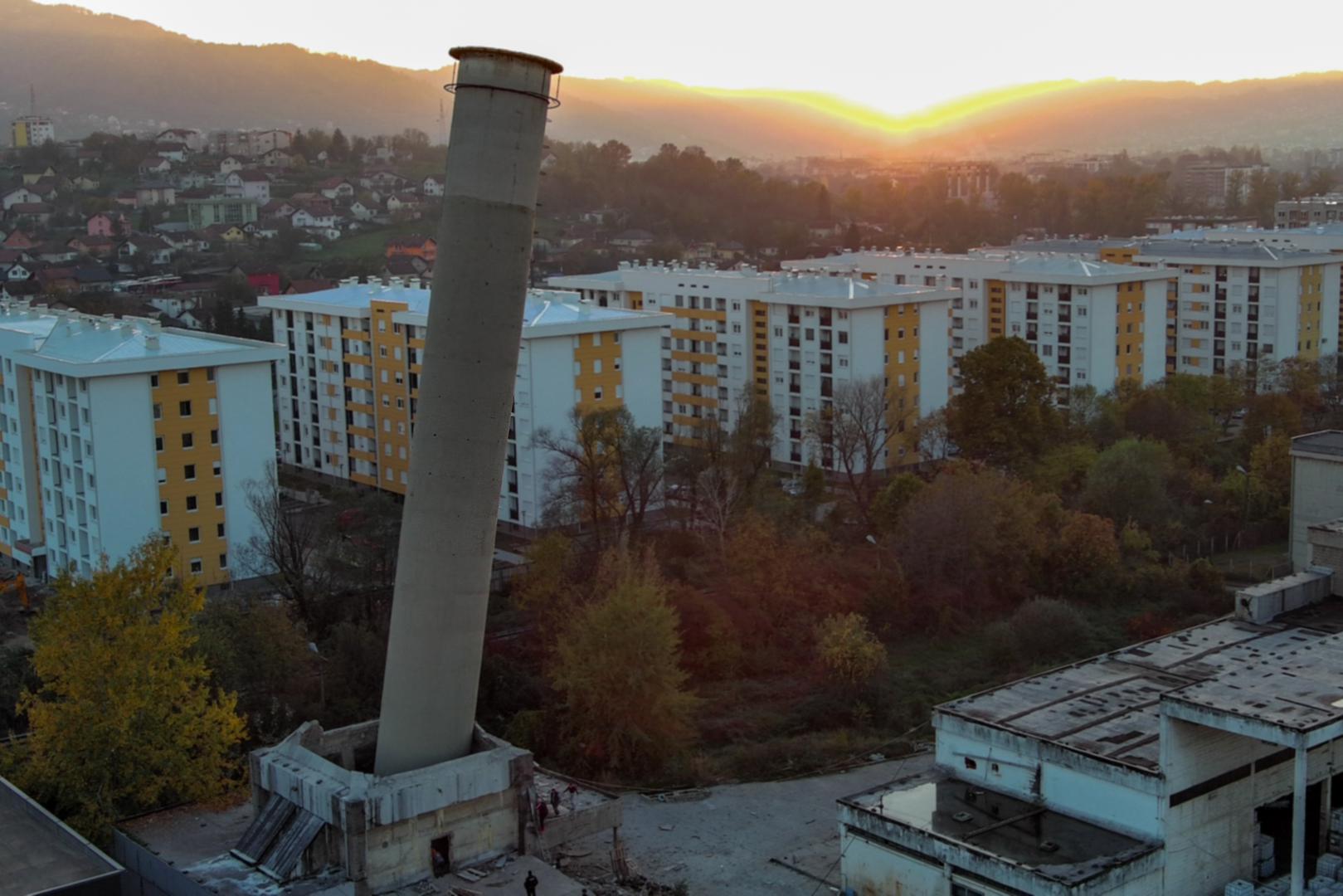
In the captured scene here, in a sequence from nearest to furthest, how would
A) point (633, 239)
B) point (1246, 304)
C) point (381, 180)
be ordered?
point (1246, 304) < point (633, 239) < point (381, 180)

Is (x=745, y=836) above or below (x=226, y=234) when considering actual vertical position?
below

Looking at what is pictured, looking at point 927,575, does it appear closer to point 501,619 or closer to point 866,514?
point 866,514

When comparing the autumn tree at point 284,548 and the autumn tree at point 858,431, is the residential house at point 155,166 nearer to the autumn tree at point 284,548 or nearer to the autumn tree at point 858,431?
the autumn tree at point 858,431

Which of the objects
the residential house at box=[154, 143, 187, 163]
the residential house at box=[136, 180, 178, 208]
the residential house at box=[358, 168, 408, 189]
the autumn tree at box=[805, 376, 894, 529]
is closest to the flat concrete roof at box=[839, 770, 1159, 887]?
the autumn tree at box=[805, 376, 894, 529]

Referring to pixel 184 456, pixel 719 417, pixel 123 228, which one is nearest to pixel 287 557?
pixel 184 456

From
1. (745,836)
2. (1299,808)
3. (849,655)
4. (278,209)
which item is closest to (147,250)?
(278,209)

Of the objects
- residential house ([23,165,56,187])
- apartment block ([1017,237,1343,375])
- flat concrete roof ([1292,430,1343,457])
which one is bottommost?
flat concrete roof ([1292,430,1343,457])

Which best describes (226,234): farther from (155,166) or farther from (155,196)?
(155,166)

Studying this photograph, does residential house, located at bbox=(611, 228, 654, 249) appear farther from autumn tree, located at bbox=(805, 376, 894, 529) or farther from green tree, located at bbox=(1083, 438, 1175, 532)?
green tree, located at bbox=(1083, 438, 1175, 532)
